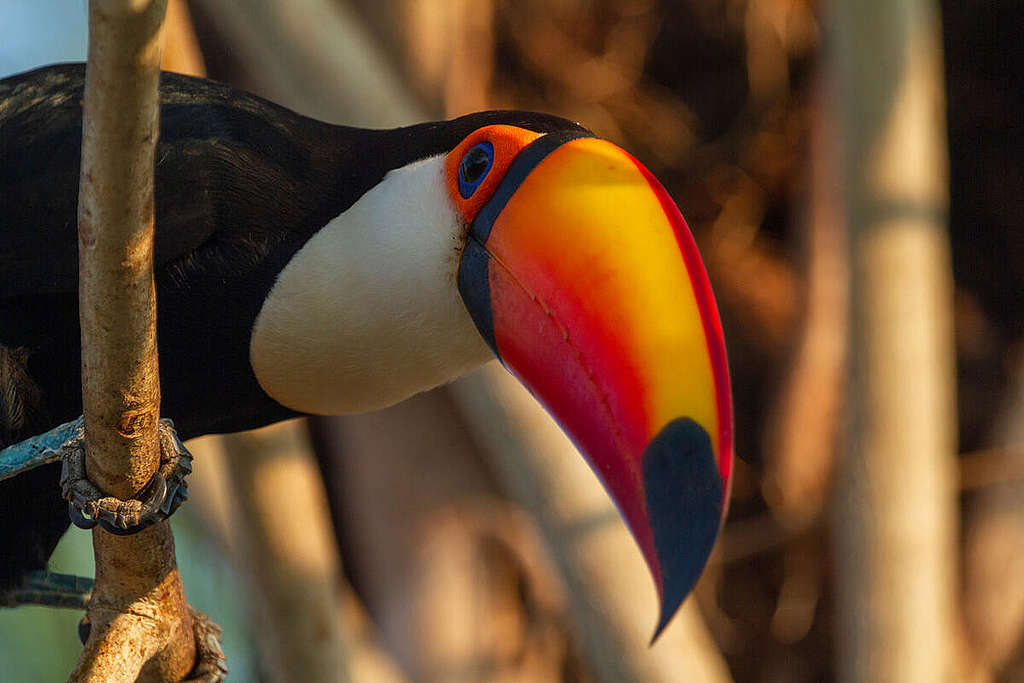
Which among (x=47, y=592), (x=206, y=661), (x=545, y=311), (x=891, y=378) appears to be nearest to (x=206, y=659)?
(x=206, y=661)

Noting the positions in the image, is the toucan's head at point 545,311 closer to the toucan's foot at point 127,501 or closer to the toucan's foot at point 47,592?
the toucan's foot at point 127,501

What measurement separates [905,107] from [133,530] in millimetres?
2348

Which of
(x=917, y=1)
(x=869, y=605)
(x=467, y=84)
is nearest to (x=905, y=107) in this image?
(x=917, y=1)

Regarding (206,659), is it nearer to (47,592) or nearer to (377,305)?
(47,592)

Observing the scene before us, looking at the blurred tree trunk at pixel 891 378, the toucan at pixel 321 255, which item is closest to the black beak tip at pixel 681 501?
the toucan at pixel 321 255

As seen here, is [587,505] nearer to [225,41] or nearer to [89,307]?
[89,307]

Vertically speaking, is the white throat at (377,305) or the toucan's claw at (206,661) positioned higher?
the white throat at (377,305)

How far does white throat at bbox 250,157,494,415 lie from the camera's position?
2.38 metres

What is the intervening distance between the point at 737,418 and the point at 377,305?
297 cm

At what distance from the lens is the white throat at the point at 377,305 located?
7.80 feet

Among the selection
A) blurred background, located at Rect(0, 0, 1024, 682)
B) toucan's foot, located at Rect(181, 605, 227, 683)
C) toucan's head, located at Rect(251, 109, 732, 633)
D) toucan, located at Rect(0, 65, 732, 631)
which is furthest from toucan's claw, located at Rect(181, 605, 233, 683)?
blurred background, located at Rect(0, 0, 1024, 682)

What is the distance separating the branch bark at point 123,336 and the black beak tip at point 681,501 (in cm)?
77

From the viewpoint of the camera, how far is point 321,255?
2445 millimetres

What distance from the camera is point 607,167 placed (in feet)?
6.97
